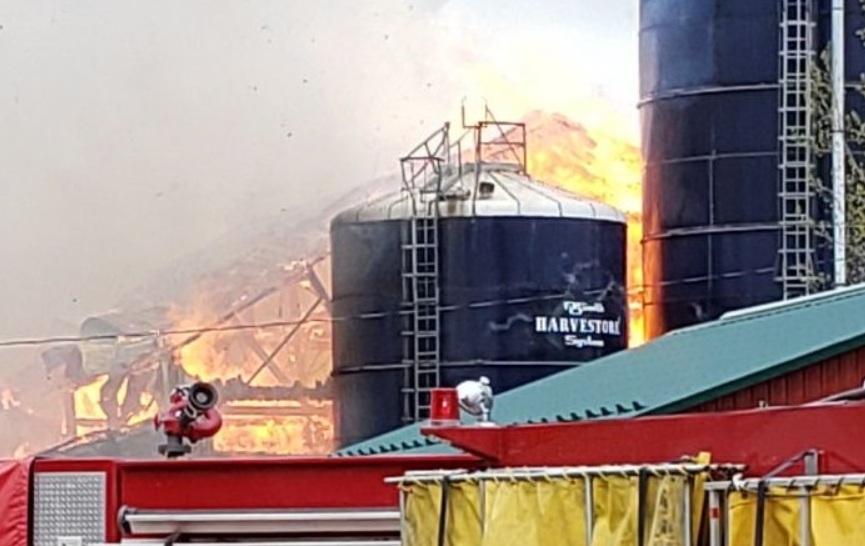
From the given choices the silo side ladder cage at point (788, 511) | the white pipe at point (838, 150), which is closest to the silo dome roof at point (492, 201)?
the white pipe at point (838, 150)

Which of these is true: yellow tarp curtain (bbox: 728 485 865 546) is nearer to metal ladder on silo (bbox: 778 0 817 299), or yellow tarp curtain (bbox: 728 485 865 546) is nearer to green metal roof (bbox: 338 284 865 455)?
green metal roof (bbox: 338 284 865 455)

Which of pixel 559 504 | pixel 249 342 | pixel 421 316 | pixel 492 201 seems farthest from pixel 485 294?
pixel 559 504

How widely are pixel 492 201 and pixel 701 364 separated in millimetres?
13674

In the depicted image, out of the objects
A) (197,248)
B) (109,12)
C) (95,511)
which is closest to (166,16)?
(109,12)

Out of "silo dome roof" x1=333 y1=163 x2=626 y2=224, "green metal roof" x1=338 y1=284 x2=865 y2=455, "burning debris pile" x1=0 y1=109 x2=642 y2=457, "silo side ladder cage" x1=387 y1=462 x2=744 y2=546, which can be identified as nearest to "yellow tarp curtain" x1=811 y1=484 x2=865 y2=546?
"silo side ladder cage" x1=387 y1=462 x2=744 y2=546

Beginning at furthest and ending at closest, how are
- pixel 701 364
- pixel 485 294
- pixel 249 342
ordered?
pixel 249 342 → pixel 485 294 → pixel 701 364

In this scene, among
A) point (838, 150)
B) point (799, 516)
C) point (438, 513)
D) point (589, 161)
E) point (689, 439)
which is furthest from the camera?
point (589, 161)

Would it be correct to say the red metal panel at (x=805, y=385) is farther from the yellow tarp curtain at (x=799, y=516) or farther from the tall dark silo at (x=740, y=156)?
the tall dark silo at (x=740, y=156)

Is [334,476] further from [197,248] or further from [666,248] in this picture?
[197,248]

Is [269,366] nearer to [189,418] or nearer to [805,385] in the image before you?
[805,385]

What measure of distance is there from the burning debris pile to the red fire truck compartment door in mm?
22727

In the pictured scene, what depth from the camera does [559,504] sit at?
780cm

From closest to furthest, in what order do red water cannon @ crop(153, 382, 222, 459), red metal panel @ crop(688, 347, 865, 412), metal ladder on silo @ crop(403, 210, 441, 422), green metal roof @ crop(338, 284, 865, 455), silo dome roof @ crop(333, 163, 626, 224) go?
red water cannon @ crop(153, 382, 222, 459) → red metal panel @ crop(688, 347, 865, 412) → green metal roof @ crop(338, 284, 865, 455) → metal ladder on silo @ crop(403, 210, 441, 422) → silo dome roof @ crop(333, 163, 626, 224)

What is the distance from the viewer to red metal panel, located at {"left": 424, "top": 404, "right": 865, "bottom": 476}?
7230 millimetres
